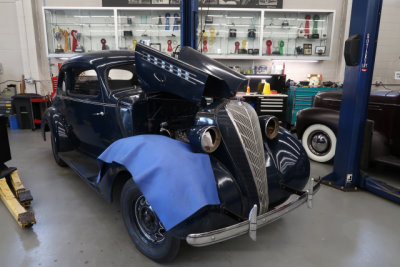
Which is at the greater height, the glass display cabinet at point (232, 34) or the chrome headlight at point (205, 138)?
the glass display cabinet at point (232, 34)

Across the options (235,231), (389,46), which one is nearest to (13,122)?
(235,231)

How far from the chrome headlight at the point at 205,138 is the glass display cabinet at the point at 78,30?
649 centimetres

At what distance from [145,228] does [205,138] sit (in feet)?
2.64

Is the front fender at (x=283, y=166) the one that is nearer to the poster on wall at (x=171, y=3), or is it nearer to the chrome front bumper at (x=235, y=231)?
the chrome front bumper at (x=235, y=231)

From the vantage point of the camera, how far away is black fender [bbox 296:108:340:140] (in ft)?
12.8

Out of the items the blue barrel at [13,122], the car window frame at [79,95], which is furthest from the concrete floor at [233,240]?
the blue barrel at [13,122]

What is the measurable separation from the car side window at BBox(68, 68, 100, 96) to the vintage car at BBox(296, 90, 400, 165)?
307 cm

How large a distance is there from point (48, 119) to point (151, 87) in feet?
7.05

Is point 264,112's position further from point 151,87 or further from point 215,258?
point 215,258

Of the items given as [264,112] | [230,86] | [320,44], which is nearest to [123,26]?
[264,112]

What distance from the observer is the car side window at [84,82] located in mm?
3042

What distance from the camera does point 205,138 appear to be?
176 centimetres

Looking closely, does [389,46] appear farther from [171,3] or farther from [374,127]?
[171,3]

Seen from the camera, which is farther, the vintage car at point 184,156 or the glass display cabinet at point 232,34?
the glass display cabinet at point 232,34
